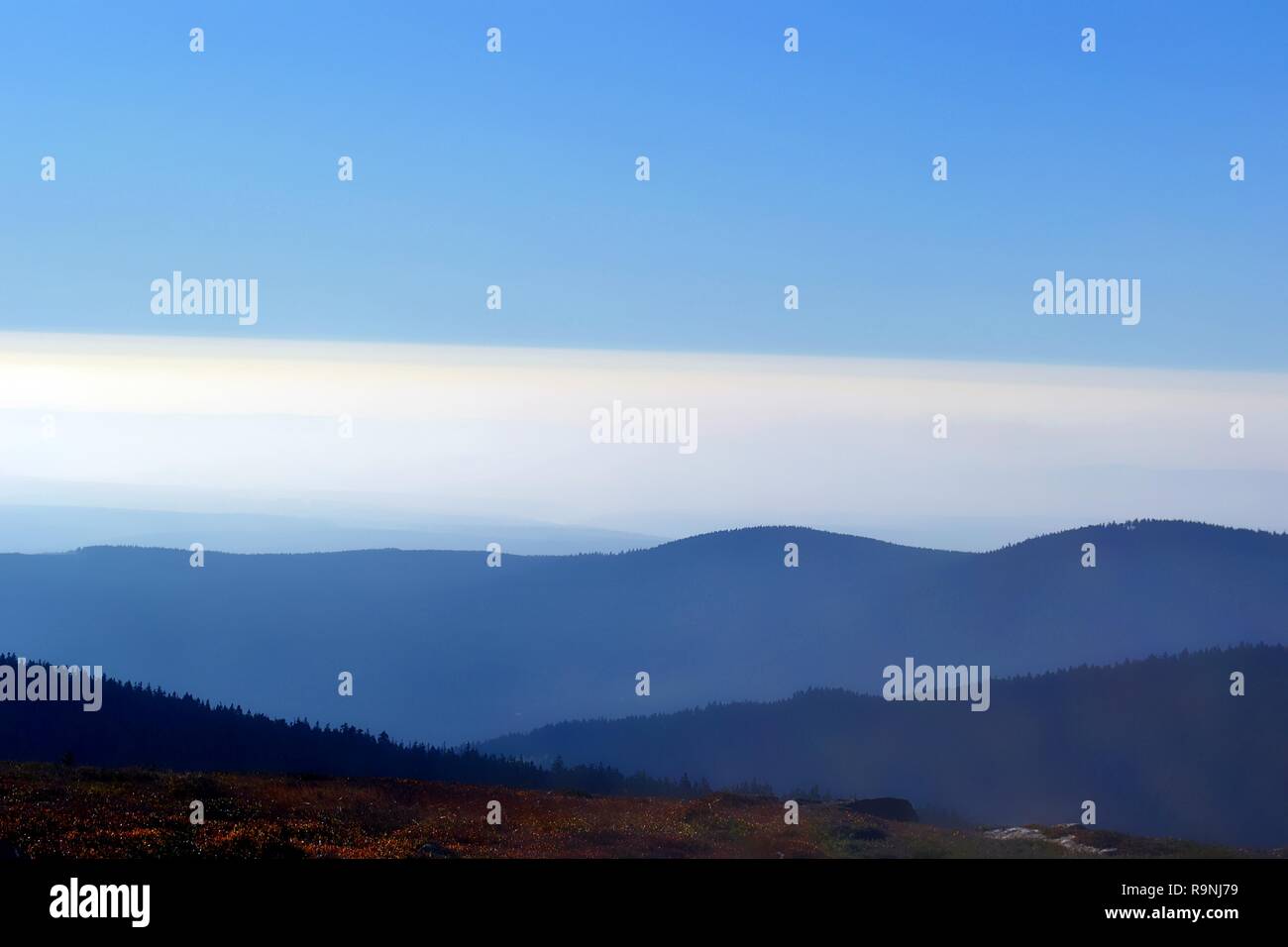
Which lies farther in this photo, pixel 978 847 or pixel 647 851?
pixel 978 847

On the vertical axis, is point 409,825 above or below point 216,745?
above

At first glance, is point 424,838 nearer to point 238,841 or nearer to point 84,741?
point 238,841

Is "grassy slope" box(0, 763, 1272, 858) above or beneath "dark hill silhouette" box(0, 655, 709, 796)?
above

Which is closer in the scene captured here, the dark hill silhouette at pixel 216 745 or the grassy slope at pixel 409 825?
the grassy slope at pixel 409 825

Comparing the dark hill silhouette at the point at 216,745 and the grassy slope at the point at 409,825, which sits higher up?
the grassy slope at the point at 409,825
